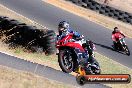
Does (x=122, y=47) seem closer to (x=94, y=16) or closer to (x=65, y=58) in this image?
(x=94, y=16)

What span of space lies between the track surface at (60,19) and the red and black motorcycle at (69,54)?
29.9 feet

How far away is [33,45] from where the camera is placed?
16.4 meters

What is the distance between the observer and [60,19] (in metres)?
26.2

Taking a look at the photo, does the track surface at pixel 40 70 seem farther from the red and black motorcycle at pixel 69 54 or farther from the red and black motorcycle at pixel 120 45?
the red and black motorcycle at pixel 120 45

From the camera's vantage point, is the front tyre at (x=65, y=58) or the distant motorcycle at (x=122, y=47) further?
the distant motorcycle at (x=122, y=47)

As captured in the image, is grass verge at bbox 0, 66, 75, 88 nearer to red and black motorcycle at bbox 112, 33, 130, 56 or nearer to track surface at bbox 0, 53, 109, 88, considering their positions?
track surface at bbox 0, 53, 109, 88

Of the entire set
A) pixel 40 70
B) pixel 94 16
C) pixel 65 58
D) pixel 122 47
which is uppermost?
pixel 65 58

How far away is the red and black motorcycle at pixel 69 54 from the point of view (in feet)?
39.2

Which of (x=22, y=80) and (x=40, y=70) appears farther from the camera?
(x=40, y=70)

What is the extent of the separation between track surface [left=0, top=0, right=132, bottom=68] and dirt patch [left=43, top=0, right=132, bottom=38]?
1.08m

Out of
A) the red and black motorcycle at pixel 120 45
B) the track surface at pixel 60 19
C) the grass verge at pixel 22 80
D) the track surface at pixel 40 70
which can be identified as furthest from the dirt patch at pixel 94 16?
the grass verge at pixel 22 80

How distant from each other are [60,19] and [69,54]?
14.4 metres

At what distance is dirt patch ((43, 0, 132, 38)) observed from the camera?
2894 centimetres

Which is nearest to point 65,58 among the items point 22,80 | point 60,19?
point 22,80
